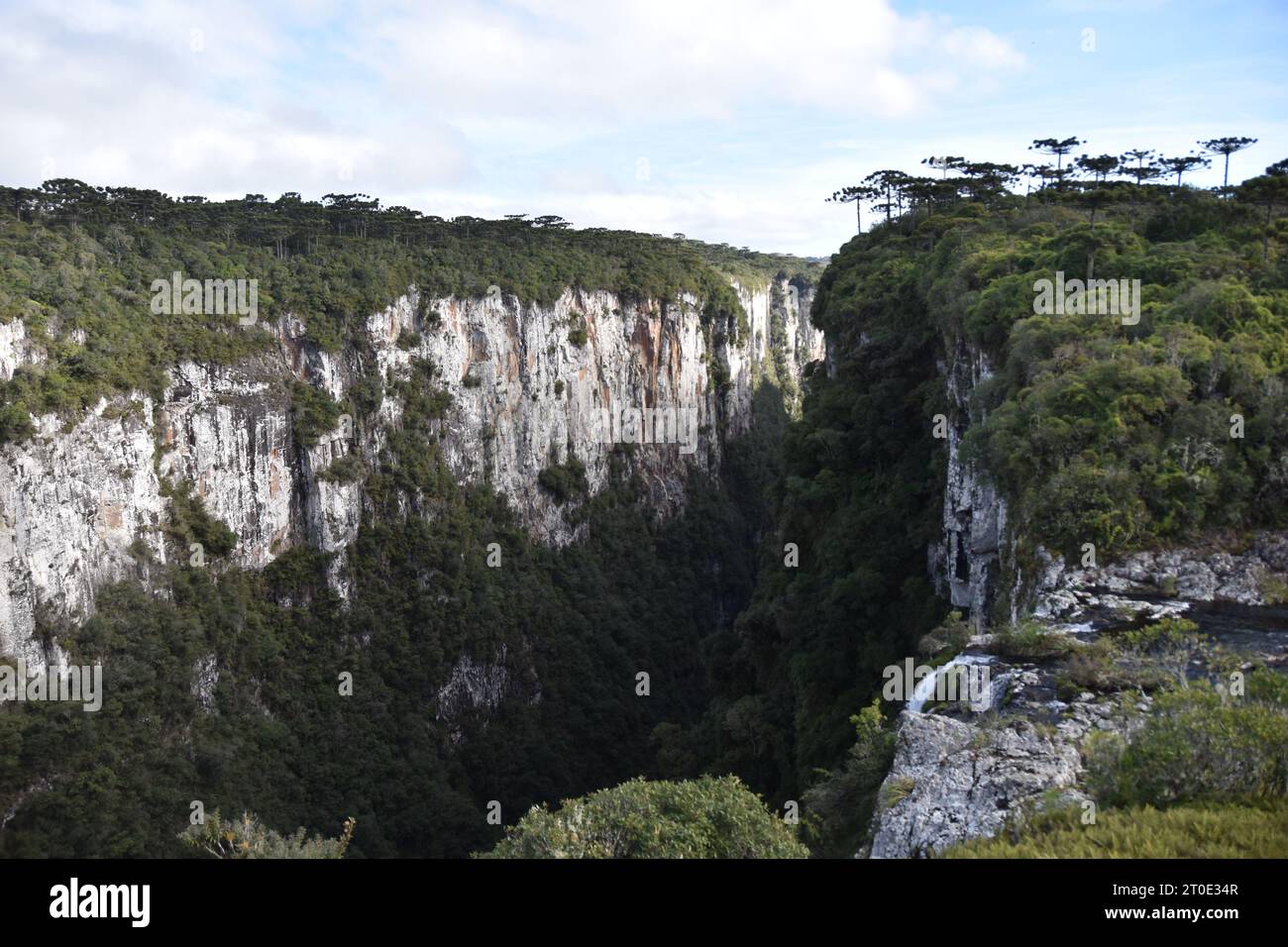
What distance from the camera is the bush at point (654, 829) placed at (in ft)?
35.8

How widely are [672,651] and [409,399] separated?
24478 millimetres

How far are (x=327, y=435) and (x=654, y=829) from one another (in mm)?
41329

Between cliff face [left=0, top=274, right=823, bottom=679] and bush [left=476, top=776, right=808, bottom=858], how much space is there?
29.9 m

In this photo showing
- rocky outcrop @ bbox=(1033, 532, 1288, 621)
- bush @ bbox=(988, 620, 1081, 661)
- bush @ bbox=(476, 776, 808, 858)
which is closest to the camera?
bush @ bbox=(476, 776, 808, 858)

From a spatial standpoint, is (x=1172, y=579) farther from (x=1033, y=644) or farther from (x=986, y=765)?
(x=986, y=765)

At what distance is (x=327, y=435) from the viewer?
159ft

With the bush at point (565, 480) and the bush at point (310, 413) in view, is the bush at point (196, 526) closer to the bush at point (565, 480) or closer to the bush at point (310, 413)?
the bush at point (310, 413)

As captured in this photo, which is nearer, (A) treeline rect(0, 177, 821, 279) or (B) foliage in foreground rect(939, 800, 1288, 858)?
(B) foliage in foreground rect(939, 800, 1288, 858)

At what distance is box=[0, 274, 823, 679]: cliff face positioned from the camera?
112ft

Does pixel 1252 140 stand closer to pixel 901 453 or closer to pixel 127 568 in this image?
pixel 901 453

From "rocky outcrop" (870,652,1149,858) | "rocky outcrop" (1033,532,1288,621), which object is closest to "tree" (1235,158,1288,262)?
"rocky outcrop" (1033,532,1288,621)

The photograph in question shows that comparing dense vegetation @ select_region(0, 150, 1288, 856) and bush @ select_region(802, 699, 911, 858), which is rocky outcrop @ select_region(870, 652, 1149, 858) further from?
bush @ select_region(802, 699, 911, 858)

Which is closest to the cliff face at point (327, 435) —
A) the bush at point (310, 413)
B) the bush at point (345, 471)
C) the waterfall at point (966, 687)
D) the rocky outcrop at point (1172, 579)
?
the bush at point (345, 471)

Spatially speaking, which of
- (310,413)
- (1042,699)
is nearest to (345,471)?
(310,413)
